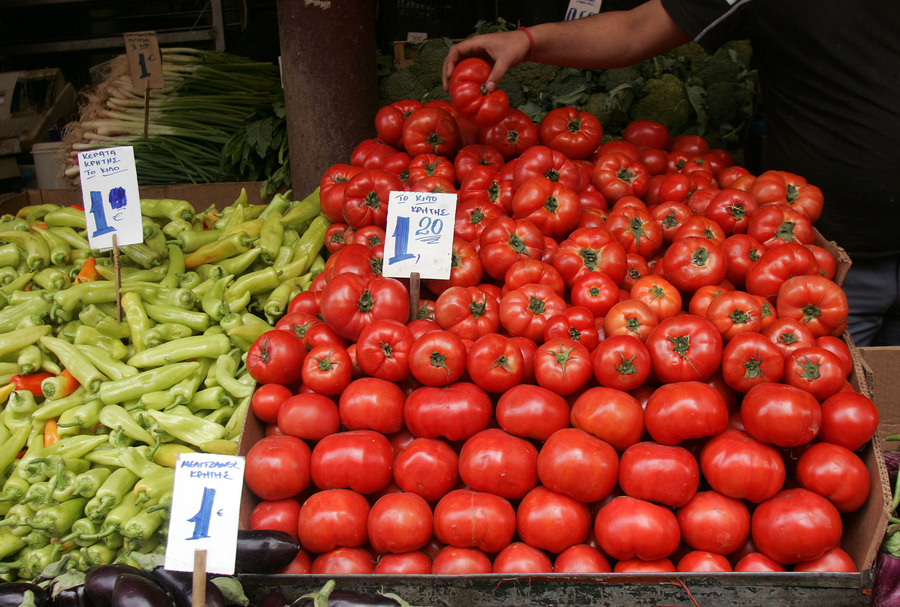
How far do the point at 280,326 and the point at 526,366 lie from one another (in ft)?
2.95

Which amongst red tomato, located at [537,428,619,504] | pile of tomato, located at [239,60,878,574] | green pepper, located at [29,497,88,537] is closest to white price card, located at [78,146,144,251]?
pile of tomato, located at [239,60,878,574]

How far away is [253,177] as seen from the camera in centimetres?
423

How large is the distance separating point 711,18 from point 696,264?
1.21 metres

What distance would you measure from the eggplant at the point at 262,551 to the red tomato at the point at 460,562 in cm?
38

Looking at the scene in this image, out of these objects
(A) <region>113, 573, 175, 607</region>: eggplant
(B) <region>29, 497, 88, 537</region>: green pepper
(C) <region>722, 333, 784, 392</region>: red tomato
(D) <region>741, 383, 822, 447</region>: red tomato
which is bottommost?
(B) <region>29, 497, 88, 537</region>: green pepper

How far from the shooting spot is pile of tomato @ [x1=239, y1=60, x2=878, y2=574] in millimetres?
1653

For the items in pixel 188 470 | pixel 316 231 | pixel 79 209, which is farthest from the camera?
pixel 79 209

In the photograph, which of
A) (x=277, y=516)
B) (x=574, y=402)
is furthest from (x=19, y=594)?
(x=574, y=402)

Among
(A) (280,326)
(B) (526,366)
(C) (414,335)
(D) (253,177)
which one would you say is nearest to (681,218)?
(B) (526,366)

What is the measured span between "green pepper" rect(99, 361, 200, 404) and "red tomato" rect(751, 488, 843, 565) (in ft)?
6.80

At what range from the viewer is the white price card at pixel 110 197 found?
258 centimetres

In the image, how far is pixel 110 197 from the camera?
262 cm

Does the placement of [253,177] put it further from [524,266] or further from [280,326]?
[524,266]

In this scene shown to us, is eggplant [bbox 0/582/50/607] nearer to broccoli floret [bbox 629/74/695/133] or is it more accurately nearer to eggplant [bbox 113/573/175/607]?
eggplant [bbox 113/573/175/607]
